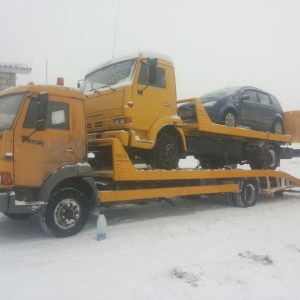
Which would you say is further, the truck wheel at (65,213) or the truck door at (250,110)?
the truck door at (250,110)

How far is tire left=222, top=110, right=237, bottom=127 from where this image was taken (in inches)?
353

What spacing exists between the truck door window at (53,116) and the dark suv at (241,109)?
3.29 m

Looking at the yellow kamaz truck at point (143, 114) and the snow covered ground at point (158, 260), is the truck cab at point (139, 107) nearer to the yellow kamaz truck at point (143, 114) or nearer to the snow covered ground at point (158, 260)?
the yellow kamaz truck at point (143, 114)

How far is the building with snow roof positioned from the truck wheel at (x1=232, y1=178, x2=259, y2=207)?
8.41 metres

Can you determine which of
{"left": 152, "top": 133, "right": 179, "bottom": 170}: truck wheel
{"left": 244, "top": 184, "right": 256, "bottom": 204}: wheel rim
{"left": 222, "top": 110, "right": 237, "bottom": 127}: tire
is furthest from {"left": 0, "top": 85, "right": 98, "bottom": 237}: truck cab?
{"left": 244, "top": 184, "right": 256, "bottom": 204}: wheel rim

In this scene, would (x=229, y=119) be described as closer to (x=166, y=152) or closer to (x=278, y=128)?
(x=278, y=128)

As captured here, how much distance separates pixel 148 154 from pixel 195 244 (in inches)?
99.0

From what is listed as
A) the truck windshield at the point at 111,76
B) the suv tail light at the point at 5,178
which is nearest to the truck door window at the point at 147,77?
the truck windshield at the point at 111,76

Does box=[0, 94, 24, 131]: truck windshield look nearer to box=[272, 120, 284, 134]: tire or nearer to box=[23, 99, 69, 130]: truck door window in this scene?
box=[23, 99, 69, 130]: truck door window

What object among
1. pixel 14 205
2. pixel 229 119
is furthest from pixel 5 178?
pixel 229 119

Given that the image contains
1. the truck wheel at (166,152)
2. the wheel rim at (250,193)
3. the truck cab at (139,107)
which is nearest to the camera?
the truck cab at (139,107)

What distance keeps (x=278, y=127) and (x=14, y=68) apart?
29.8ft

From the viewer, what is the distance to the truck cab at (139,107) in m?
6.58

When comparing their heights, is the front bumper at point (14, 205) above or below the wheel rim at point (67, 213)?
above
